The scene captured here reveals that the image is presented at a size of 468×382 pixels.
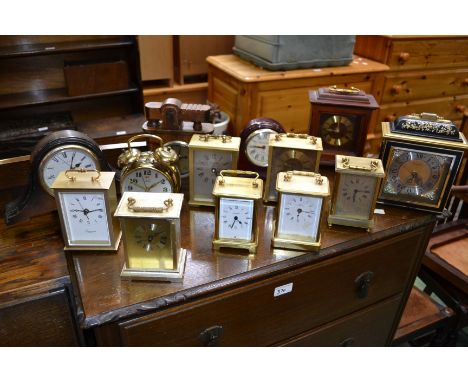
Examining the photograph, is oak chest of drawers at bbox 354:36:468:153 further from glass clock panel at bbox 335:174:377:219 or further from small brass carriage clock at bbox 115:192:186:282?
small brass carriage clock at bbox 115:192:186:282

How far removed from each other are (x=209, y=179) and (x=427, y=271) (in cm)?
125

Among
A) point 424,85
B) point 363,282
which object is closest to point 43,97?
point 363,282

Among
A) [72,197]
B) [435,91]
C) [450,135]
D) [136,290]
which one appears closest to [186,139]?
[72,197]

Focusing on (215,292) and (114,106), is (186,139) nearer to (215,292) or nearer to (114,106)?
(215,292)

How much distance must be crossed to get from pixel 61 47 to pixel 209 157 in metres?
1.65

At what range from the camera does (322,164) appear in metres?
1.66

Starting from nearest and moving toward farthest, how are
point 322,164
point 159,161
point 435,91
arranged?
1. point 159,161
2. point 322,164
3. point 435,91

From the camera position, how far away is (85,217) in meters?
1.14

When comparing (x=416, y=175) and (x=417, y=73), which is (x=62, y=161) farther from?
(x=417, y=73)

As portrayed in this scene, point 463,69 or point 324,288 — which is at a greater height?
point 463,69

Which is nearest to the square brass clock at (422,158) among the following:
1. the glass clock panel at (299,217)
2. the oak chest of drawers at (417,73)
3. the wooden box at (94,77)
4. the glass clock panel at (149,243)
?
the glass clock panel at (299,217)

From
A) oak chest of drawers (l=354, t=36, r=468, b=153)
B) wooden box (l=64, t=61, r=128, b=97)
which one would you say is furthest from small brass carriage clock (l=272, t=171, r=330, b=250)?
oak chest of drawers (l=354, t=36, r=468, b=153)

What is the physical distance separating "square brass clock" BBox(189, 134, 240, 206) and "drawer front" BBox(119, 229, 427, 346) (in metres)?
0.39

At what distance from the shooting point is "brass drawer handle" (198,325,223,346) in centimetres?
121
